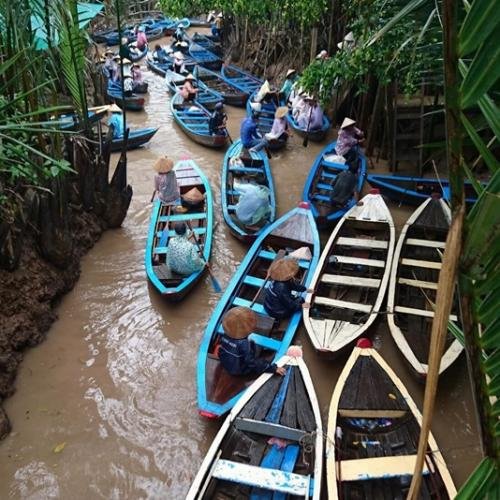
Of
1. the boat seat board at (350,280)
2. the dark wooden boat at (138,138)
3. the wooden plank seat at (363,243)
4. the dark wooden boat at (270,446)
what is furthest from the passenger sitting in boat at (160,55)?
the dark wooden boat at (270,446)

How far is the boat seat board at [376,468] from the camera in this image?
350 centimetres

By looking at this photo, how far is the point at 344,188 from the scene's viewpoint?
702cm

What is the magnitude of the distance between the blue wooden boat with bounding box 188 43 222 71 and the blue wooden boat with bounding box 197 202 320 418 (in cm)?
1027

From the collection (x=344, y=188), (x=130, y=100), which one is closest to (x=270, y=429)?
(x=344, y=188)

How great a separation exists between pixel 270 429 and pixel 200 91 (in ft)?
34.8

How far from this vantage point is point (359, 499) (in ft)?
11.6

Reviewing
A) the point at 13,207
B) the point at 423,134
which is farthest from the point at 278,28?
the point at 13,207

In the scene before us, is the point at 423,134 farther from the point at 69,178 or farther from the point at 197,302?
the point at 69,178

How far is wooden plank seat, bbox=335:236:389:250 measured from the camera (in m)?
6.27

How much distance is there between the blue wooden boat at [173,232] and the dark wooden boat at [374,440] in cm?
231

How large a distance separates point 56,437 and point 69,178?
10.8 ft

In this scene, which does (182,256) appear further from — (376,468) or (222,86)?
(222,86)

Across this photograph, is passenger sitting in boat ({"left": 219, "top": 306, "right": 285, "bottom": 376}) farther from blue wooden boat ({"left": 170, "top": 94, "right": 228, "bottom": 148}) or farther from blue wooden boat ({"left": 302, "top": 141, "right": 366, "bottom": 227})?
blue wooden boat ({"left": 170, "top": 94, "right": 228, "bottom": 148})

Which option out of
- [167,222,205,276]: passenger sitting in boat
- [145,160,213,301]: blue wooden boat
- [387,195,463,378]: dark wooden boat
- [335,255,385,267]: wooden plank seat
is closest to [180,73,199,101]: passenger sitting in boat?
[145,160,213,301]: blue wooden boat
